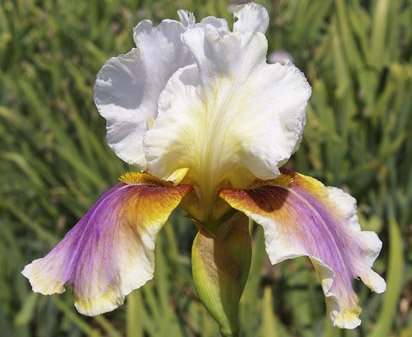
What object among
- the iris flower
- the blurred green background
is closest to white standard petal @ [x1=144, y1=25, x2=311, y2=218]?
the iris flower

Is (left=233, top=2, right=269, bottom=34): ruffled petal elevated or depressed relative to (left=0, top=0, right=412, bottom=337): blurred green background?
elevated

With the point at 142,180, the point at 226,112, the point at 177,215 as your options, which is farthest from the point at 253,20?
the point at 177,215

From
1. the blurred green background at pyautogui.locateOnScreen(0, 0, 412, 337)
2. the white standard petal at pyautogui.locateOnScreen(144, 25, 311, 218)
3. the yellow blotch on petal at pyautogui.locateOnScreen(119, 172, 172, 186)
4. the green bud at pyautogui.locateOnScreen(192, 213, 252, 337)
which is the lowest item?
the blurred green background at pyautogui.locateOnScreen(0, 0, 412, 337)

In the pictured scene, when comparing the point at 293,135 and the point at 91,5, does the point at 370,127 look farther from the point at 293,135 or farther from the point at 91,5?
the point at 91,5

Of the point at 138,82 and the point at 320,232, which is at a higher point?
the point at 138,82

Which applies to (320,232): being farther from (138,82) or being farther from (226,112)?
(138,82)

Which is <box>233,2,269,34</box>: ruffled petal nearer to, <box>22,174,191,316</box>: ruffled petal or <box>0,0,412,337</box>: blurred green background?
<box>22,174,191,316</box>: ruffled petal

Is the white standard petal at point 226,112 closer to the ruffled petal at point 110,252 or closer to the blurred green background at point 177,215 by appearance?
the ruffled petal at point 110,252
